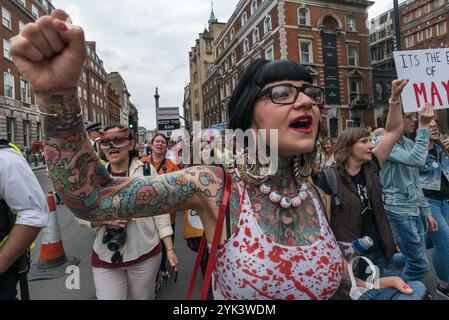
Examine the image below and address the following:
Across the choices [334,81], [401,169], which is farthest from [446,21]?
[401,169]

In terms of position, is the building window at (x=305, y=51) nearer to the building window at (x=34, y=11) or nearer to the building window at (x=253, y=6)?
the building window at (x=253, y=6)

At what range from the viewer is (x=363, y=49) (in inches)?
1198

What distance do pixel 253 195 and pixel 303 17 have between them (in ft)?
101

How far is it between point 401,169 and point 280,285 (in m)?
2.96

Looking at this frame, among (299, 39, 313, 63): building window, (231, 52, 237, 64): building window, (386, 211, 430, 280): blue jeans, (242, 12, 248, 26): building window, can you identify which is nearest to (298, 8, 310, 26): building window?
(299, 39, 313, 63): building window

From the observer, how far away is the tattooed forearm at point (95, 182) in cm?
86

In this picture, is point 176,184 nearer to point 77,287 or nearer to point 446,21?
point 77,287

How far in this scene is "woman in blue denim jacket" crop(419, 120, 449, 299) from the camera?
11.2 ft

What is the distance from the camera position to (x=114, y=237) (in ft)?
7.96

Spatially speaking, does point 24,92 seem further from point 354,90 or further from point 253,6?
point 354,90

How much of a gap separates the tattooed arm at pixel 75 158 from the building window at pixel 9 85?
1196 inches

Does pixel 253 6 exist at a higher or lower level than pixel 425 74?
higher

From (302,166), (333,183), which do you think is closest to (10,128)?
(333,183)

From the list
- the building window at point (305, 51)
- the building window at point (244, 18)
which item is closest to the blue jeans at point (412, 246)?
the building window at point (305, 51)
